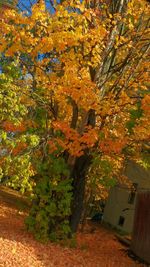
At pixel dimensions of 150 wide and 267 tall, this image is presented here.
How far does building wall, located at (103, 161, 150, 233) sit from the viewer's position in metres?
26.7

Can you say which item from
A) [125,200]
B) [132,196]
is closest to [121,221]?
[125,200]

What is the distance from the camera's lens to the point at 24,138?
11430mm

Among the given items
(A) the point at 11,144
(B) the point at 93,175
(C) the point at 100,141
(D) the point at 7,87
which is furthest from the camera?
(B) the point at 93,175

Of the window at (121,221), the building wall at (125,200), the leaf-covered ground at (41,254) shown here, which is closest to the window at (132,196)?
the building wall at (125,200)

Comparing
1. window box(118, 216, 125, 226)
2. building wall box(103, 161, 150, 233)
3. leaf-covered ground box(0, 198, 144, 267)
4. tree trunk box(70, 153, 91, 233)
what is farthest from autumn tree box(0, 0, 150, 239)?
window box(118, 216, 125, 226)

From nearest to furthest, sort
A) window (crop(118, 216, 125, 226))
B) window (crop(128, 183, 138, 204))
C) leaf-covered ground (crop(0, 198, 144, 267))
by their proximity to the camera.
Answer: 1. leaf-covered ground (crop(0, 198, 144, 267))
2. window (crop(128, 183, 138, 204))
3. window (crop(118, 216, 125, 226))

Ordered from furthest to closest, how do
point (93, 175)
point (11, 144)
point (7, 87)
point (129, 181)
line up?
point (129, 181), point (93, 175), point (7, 87), point (11, 144)

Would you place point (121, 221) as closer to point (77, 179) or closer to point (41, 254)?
point (77, 179)

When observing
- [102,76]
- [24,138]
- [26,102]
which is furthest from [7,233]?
[102,76]

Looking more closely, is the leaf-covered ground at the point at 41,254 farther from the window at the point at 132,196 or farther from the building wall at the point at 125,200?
the window at the point at 132,196

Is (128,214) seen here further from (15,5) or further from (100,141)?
(15,5)

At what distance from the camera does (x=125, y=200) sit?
93.0ft

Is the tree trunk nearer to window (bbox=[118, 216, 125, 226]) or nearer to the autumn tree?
the autumn tree

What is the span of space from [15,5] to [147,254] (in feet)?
39.2
